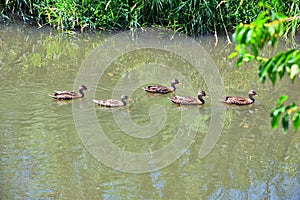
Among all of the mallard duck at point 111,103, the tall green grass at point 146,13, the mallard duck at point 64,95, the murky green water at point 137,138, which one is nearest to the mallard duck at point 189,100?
the murky green water at point 137,138

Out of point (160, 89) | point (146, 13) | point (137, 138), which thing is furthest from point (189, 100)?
point (146, 13)

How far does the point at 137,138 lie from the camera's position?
7766mm

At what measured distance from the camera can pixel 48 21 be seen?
13859 mm

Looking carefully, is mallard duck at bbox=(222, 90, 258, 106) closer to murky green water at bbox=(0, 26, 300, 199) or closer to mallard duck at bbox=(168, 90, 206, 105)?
murky green water at bbox=(0, 26, 300, 199)

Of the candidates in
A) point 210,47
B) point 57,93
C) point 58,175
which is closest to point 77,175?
point 58,175

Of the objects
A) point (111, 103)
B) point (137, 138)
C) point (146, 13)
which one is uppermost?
point (146, 13)

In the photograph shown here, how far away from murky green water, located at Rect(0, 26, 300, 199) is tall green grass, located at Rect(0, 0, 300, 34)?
2.06 meters

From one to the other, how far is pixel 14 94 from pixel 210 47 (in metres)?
5.58

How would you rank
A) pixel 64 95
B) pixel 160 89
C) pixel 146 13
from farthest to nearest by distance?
pixel 146 13 < pixel 160 89 < pixel 64 95

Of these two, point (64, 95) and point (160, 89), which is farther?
point (160, 89)

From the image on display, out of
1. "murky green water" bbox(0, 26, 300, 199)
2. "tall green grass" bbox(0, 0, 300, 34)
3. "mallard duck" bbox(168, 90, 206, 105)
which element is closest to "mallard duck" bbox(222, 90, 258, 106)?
"murky green water" bbox(0, 26, 300, 199)

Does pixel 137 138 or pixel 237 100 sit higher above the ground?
pixel 237 100

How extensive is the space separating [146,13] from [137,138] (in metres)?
6.73

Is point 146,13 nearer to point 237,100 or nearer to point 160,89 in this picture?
point 160,89
